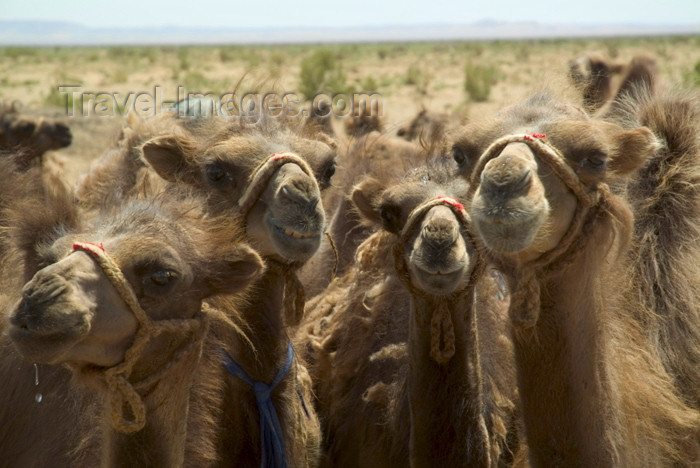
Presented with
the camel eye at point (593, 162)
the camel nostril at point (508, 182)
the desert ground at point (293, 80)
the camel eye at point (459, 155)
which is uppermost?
the camel eye at point (593, 162)

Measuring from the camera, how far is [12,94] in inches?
1107

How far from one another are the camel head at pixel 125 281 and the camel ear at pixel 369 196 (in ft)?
2.59

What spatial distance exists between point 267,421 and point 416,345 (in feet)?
2.81

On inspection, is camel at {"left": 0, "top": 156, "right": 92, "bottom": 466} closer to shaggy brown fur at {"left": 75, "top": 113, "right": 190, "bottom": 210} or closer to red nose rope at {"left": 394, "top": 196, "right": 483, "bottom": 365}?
shaggy brown fur at {"left": 75, "top": 113, "right": 190, "bottom": 210}

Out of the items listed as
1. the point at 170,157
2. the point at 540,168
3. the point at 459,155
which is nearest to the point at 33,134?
the point at 170,157

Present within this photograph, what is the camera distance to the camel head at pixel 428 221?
361 centimetres

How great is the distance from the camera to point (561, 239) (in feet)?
11.7

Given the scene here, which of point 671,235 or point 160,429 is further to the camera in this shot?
point 671,235

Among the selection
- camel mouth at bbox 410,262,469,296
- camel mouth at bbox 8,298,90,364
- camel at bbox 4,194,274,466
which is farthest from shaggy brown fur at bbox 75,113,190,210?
camel mouth at bbox 8,298,90,364

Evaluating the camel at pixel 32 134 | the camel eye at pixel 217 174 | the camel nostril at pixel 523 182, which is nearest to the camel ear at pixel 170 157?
the camel eye at pixel 217 174

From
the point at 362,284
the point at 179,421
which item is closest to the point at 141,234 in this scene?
the point at 179,421

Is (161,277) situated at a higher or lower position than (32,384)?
higher

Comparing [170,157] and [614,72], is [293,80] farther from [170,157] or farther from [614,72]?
[170,157]

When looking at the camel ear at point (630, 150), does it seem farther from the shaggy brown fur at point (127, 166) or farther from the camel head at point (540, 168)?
the shaggy brown fur at point (127, 166)
